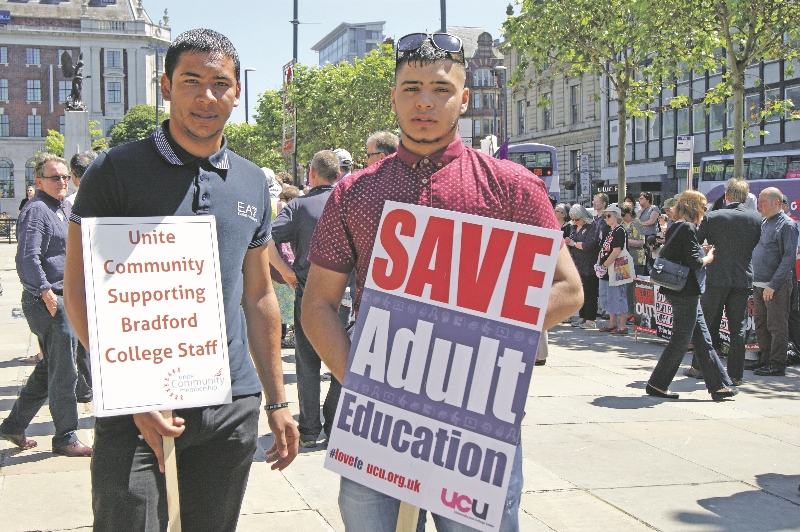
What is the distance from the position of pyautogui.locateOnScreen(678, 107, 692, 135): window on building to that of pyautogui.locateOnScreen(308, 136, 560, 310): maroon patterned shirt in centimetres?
4353

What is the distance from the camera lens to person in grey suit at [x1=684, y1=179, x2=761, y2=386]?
8.77m

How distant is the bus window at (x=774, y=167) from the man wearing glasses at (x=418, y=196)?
32.5 metres

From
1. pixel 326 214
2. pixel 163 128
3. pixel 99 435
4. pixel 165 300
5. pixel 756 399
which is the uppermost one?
pixel 163 128

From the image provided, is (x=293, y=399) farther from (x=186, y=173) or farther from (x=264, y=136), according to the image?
(x=264, y=136)

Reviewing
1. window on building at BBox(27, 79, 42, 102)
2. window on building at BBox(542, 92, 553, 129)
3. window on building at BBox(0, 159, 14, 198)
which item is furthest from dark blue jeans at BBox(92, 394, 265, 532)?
window on building at BBox(27, 79, 42, 102)

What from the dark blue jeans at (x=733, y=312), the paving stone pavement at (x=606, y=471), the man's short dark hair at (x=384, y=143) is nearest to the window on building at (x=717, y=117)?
the dark blue jeans at (x=733, y=312)

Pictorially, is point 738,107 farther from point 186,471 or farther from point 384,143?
point 186,471

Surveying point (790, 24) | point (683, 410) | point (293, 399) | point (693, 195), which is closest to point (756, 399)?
point (683, 410)

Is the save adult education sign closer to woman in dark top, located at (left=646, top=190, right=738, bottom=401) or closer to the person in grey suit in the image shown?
woman in dark top, located at (left=646, top=190, right=738, bottom=401)

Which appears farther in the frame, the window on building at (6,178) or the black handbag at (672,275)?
the window on building at (6,178)

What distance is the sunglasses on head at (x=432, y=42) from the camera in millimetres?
2615

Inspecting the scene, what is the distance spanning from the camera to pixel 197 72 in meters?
2.78

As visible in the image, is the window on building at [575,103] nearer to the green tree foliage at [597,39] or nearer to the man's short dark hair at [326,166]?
the green tree foliage at [597,39]

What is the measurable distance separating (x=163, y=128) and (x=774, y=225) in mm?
8001
